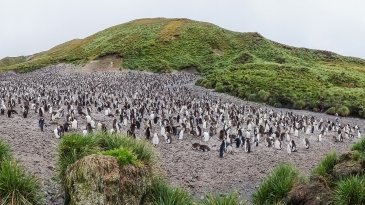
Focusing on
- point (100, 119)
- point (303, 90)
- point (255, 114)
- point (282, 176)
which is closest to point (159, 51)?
point (303, 90)

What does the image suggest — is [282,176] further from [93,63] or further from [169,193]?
[93,63]

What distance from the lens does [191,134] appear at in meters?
38.9

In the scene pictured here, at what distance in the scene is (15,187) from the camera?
17469 millimetres

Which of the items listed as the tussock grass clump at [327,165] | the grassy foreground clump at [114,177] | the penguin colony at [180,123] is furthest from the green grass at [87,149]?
the tussock grass clump at [327,165]

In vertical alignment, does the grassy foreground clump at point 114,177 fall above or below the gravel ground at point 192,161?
above

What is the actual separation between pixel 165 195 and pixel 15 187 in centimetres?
503

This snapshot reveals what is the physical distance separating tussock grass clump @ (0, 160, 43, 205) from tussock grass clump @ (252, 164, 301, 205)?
8.71 meters

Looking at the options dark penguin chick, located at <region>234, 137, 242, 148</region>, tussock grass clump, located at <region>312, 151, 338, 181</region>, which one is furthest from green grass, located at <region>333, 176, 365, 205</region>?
dark penguin chick, located at <region>234, 137, 242, 148</region>

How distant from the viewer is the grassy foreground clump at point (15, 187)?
1722cm

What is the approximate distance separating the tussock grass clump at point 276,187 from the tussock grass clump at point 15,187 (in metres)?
8.71

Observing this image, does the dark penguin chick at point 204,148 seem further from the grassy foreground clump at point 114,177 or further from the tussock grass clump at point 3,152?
the tussock grass clump at point 3,152

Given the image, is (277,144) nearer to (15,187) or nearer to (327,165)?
→ (327,165)

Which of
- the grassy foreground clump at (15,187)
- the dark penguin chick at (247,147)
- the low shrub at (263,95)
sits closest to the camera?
the grassy foreground clump at (15,187)

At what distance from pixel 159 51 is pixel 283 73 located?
41.0 m
